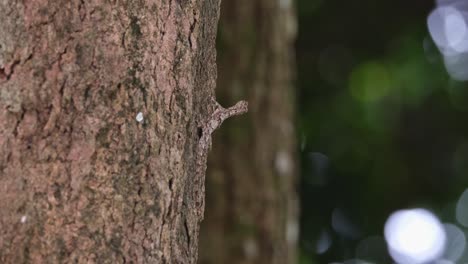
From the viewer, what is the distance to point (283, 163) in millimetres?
3166

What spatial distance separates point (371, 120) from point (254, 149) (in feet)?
5.11

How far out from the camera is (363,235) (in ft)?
15.9

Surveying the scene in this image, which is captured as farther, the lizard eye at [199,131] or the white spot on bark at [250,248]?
the white spot on bark at [250,248]

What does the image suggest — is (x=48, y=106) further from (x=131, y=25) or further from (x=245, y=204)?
(x=245, y=204)

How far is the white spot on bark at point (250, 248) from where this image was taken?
303cm

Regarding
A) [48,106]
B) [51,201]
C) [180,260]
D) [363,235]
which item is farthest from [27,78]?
[363,235]

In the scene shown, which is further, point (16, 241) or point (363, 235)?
point (363, 235)

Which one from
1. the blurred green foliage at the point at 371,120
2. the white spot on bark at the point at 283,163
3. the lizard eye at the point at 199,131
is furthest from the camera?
the blurred green foliage at the point at 371,120

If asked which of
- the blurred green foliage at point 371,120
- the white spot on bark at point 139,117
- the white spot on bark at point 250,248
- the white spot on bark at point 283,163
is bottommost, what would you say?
the white spot on bark at point 250,248

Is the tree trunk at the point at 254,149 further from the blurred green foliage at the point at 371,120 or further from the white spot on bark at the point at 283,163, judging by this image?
the blurred green foliage at the point at 371,120

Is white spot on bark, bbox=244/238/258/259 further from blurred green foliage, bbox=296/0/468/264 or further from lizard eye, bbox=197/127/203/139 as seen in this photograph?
lizard eye, bbox=197/127/203/139

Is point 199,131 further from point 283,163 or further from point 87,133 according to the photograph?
point 283,163

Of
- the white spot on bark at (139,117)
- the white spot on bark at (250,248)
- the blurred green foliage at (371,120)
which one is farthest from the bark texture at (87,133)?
the blurred green foliage at (371,120)

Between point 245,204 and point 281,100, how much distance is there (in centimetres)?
42
